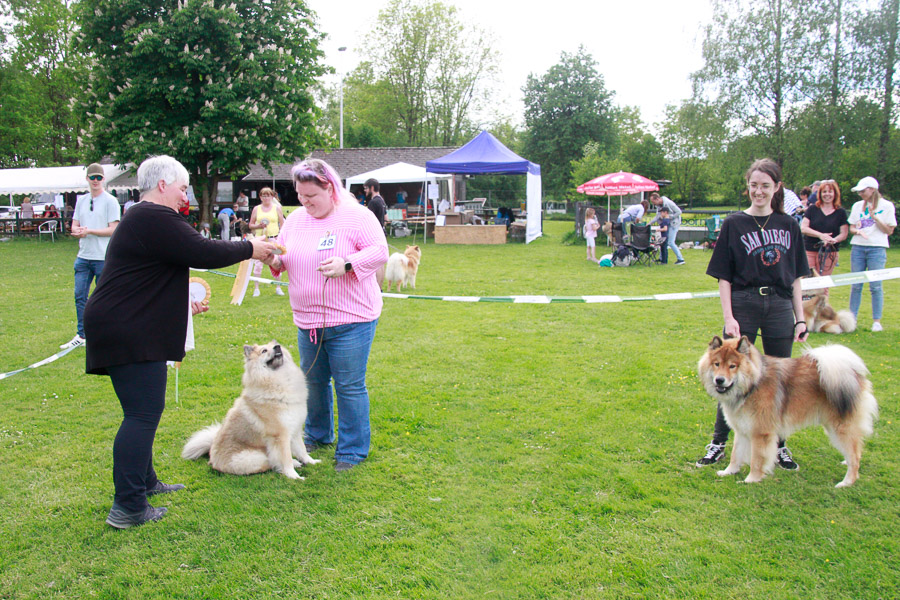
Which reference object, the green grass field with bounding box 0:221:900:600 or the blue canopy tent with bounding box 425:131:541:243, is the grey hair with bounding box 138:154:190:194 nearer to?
the green grass field with bounding box 0:221:900:600

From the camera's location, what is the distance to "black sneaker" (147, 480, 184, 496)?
11.7 ft

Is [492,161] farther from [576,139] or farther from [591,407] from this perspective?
[576,139]

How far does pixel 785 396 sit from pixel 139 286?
12.8ft

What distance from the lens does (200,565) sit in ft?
9.58

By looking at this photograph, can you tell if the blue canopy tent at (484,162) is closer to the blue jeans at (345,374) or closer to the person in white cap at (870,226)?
the person in white cap at (870,226)

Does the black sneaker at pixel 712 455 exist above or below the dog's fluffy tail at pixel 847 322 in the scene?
below

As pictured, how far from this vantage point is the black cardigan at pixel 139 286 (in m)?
3.00

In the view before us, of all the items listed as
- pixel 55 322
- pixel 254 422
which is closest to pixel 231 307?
pixel 55 322

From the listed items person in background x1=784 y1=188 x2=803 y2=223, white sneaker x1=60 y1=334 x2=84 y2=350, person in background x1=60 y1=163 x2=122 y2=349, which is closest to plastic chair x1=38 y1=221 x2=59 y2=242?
white sneaker x1=60 y1=334 x2=84 y2=350

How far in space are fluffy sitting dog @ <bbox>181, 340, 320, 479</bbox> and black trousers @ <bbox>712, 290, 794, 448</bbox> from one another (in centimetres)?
286

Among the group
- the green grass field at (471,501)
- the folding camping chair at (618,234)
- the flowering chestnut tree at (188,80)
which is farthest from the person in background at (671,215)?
the flowering chestnut tree at (188,80)

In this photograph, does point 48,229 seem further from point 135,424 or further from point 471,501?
point 471,501

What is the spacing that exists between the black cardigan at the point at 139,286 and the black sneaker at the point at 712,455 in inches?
136

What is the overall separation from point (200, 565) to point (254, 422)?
3.28ft
